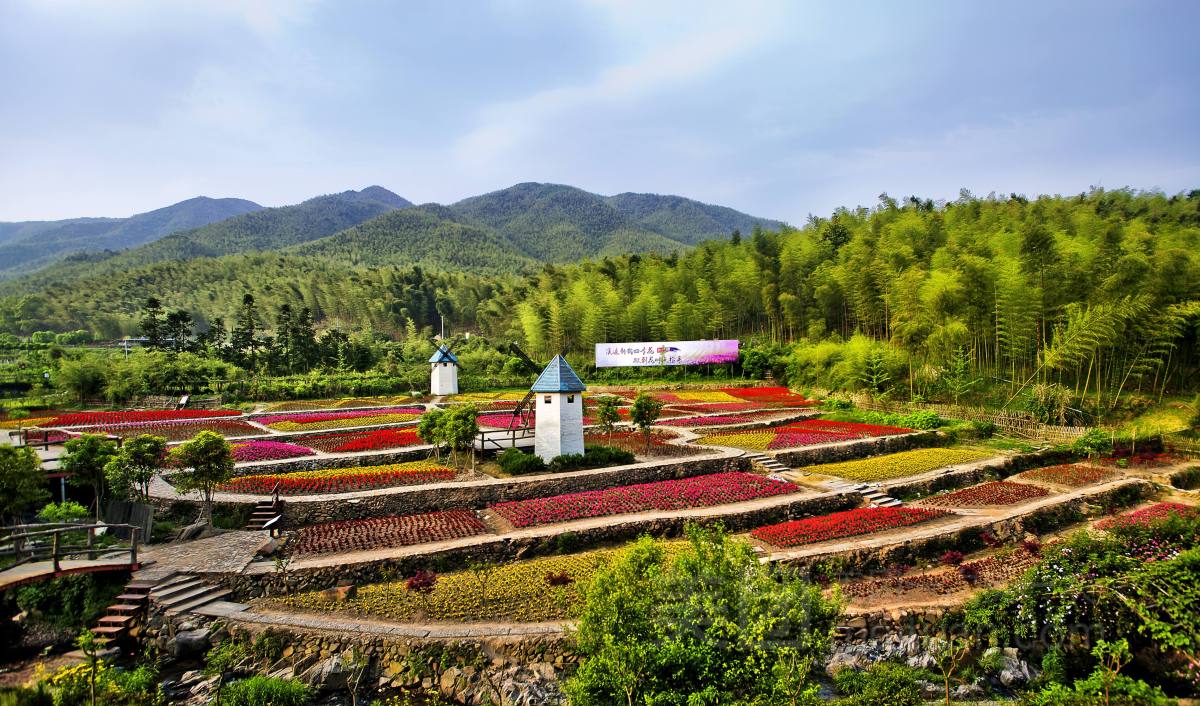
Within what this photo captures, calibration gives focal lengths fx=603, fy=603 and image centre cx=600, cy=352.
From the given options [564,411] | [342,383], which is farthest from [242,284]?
[564,411]

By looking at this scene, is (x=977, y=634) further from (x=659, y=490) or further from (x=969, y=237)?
(x=969, y=237)

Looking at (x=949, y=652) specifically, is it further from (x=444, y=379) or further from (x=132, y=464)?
(x=444, y=379)

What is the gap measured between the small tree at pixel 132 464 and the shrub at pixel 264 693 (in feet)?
22.8

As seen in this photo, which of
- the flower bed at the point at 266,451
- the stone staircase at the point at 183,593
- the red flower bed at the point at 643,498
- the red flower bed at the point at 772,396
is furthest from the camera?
the red flower bed at the point at 772,396

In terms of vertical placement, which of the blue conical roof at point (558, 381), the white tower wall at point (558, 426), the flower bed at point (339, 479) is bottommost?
→ the flower bed at point (339, 479)

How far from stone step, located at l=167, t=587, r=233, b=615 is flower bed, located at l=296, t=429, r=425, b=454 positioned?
917cm

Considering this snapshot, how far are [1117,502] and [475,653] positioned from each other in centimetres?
1790

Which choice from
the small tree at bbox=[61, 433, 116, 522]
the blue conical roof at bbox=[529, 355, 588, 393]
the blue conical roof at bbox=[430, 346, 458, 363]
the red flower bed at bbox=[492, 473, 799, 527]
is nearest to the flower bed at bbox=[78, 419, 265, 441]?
the small tree at bbox=[61, 433, 116, 522]

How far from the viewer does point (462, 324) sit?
70562 millimetres

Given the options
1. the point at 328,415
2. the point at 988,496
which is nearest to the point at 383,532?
the point at 988,496

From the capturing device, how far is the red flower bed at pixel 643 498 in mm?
14617

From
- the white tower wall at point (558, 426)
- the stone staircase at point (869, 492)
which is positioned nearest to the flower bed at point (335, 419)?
the white tower wall at point (558, 426)

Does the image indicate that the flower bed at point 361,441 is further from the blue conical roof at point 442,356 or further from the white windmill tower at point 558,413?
the blue conical roof at point 442,356

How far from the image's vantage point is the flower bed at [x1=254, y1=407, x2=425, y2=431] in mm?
25214
